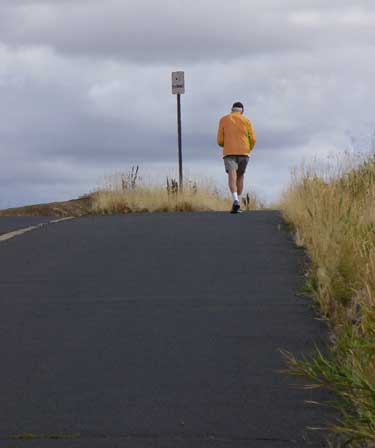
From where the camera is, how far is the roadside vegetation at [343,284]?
5.16m

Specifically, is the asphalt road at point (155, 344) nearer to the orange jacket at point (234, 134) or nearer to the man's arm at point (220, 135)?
the orange jacket at point (234, 134)

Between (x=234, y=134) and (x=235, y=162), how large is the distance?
589 mm

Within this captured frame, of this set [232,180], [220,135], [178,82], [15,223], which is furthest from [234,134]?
[178,82]

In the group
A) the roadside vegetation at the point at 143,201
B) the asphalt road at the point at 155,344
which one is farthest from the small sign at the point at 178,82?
the asphalt road at the point at 155,344

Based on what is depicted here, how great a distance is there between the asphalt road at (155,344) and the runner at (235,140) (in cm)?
713

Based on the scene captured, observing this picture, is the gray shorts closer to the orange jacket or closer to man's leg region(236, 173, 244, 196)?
the orange jacket

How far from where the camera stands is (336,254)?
10.3m

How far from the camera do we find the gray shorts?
67.8 ft

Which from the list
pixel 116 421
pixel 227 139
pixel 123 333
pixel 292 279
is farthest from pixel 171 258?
pixel 227 139

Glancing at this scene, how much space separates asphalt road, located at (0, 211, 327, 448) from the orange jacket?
23.5 ft

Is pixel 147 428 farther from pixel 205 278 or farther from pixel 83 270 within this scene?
pixel 83 270

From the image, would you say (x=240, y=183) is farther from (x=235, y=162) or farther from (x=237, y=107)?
(x=237, y=107)

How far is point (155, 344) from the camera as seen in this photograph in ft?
24.3

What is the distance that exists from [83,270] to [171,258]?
1.08 metres
